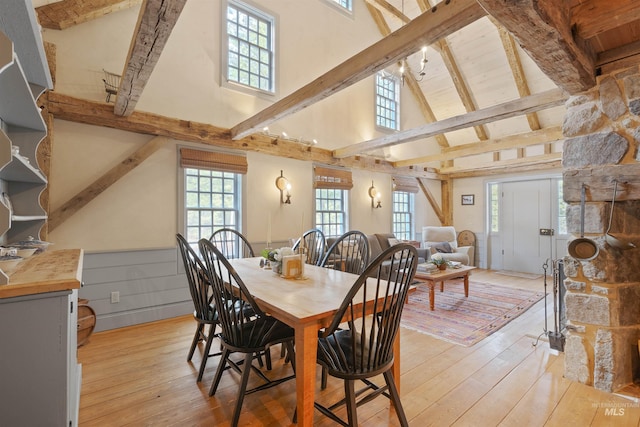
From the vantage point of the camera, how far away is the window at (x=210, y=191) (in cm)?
407

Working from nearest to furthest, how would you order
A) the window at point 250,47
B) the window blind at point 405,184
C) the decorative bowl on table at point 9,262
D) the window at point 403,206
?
1. the decorative bowl on table at point 9,262
2. the window at point 250,47
3. the window blind at point 405,184
4. the window at point 403,206

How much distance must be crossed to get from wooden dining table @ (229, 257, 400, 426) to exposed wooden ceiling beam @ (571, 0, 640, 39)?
6.32 ft

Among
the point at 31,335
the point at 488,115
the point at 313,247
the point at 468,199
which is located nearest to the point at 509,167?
the point at 468,199

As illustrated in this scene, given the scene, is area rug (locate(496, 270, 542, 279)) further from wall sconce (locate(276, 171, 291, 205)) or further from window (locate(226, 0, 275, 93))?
window (locate(226, 0, 275, 93))

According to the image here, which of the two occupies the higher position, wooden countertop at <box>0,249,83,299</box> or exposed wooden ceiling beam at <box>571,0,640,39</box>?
exposed wooden ceiling beam at <box>571,0,640,39</box>

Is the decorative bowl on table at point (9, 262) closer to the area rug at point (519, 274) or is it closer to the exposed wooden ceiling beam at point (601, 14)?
the exposed wooden ceiling beam at point (601, 14)

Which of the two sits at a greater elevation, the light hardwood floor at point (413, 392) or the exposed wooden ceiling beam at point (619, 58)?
the exposed wooden ceiling beam at point (619, 58)

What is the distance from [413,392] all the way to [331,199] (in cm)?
406

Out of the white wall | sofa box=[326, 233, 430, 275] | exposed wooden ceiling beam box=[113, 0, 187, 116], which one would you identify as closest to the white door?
sofa box=[326, 233, 430, 275]

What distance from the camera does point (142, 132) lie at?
3.69 meters

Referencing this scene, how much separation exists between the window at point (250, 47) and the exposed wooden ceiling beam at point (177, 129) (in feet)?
3.03

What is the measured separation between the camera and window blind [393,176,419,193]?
6875 millimetres

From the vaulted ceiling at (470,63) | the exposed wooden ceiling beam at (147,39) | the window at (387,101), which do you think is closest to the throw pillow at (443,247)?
the vaulted ceiling at (470,63)
